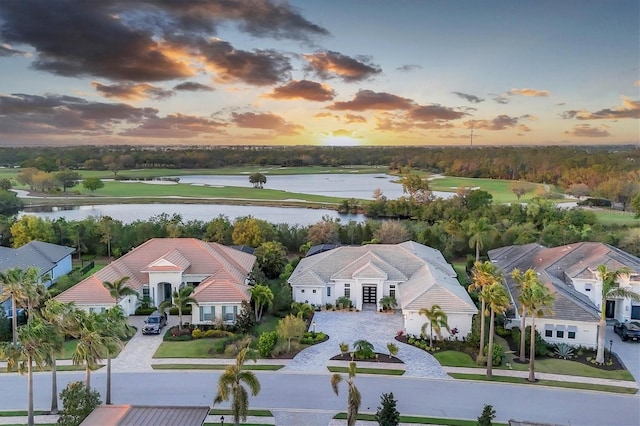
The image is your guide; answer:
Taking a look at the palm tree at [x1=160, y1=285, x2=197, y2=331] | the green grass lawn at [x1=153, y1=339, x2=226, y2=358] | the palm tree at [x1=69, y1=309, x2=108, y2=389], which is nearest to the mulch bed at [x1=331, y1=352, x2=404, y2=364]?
the green grass lawn at [x1=153, y1=339, x2=226, y2=358]

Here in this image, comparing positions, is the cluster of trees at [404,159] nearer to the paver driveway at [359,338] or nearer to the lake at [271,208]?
the lake at [271,208]

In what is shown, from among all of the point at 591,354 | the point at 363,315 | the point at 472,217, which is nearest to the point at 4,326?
the point at 363,315

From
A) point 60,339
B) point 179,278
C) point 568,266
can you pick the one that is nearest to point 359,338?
point 179,278

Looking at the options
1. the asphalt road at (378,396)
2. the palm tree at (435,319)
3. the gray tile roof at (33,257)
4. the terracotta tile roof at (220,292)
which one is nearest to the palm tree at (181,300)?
the terracotta tile roof at (220,292)

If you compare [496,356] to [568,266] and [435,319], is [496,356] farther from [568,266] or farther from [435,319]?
[568,266]

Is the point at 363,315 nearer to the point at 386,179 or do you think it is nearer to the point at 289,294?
the point at 289,294

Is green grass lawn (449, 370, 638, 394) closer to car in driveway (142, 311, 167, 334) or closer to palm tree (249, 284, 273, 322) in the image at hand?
palm tree (249, 284, 273, 322)

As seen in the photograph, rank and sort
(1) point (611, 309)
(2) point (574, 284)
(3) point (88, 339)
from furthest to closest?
(2) point (574, 284) → (1) point (611, 309) → (3) point (88, 339)
